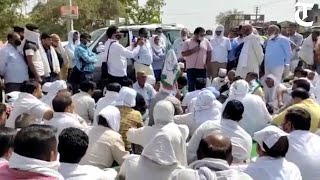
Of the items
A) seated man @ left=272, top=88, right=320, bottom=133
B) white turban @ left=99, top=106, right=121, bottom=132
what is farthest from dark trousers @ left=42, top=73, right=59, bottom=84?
seated man @ left=272, top=88, right=320, bottom=133

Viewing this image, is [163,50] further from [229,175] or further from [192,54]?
[229,175]

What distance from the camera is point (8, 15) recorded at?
21.5 meters

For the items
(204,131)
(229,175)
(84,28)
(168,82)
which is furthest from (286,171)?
(84,28)

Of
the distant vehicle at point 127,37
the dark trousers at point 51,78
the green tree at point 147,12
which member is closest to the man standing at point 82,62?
the dark trousers at point 51,78

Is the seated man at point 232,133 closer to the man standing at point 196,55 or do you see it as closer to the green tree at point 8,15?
the man standing at point 196,55

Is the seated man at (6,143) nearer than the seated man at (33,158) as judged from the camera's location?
No

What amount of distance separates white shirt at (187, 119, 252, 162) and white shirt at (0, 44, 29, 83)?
4.17m

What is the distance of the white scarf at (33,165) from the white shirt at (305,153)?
2.42 m

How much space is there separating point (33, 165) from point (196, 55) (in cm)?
839

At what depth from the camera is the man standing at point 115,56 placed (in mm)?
10102

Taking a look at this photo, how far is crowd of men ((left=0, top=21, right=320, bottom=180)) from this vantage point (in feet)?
11.1


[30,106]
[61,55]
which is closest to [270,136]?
[30,106]

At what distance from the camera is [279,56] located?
10.7 metres

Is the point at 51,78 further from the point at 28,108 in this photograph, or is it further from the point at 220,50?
the point at 220,50
